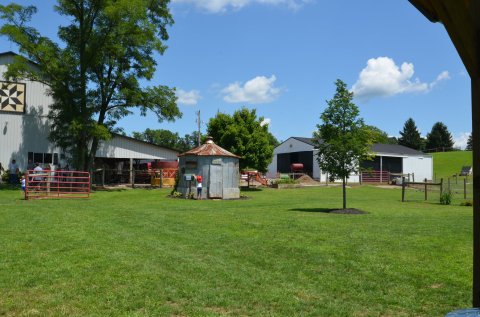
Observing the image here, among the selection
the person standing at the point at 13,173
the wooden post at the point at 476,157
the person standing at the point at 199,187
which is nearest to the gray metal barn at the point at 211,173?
the person standing at the point at 199,187

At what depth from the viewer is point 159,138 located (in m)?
133

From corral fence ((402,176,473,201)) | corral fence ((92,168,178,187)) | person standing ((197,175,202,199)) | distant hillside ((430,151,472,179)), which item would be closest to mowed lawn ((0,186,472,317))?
person standing ((197,175,202,199))

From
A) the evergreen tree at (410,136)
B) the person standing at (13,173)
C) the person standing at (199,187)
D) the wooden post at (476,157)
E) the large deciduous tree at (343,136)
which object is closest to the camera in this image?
the wooden post at (476,157)

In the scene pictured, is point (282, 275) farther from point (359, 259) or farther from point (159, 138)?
point (159, 138)

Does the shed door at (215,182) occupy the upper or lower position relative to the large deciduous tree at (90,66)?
lower

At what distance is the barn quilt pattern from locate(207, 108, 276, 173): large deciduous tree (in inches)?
545

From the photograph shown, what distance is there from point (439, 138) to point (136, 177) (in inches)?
3573

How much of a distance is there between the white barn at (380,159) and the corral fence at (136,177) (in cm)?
1867

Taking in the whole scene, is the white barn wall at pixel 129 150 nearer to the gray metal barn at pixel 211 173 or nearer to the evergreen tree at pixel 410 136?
the gray metal barn at pixel 211 173

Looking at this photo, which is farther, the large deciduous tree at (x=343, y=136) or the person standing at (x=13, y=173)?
the person standing at (x=13, y=173)

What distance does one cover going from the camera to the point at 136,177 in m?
40.1

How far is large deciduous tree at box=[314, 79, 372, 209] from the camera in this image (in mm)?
17500

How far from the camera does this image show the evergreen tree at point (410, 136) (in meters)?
110

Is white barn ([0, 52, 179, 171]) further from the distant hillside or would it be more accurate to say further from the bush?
the distant hillside
